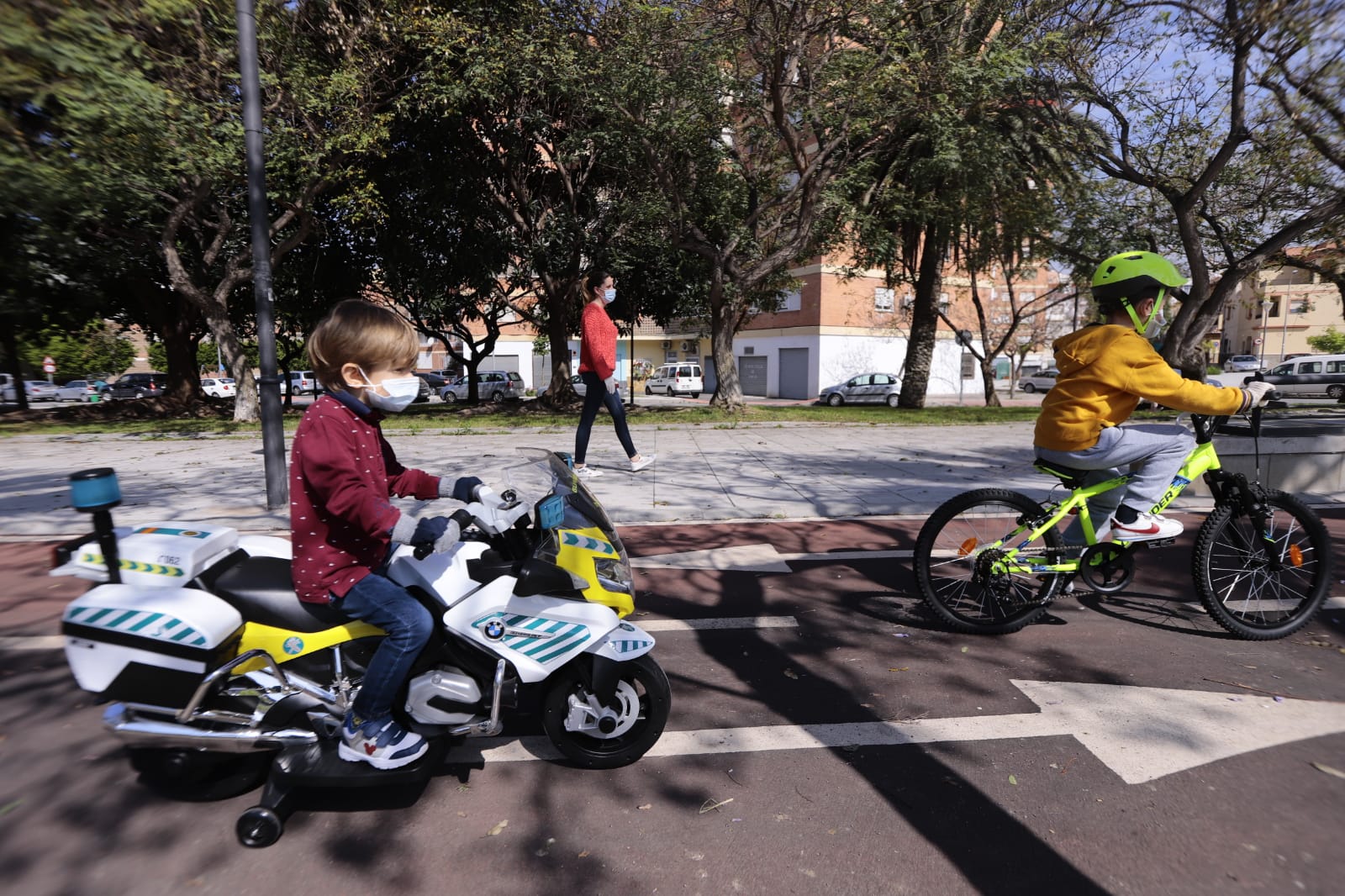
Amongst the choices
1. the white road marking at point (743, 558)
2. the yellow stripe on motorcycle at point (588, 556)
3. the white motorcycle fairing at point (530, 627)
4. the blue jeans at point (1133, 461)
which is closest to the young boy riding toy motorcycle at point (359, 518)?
the white motorcycle fairing at point (530, 627)

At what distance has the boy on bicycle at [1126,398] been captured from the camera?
3.73m

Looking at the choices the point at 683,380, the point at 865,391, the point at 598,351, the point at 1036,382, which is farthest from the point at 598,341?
the point at 1036,382

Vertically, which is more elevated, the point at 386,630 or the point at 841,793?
the point at 386,630

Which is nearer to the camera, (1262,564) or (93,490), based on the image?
(93,490)

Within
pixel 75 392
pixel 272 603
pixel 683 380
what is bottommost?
pixel 75 392

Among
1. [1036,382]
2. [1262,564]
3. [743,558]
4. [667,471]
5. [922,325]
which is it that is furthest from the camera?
[1036,382]

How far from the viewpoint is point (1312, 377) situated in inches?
1371

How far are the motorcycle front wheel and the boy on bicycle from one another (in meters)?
2.61

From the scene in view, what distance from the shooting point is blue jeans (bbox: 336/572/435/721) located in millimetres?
2564

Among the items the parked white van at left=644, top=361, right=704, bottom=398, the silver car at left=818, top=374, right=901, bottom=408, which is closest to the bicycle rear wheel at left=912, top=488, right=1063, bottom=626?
the silver car at left=818, top=374, right=901, bottom=408

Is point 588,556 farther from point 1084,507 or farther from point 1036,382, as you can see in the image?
point 1036,382

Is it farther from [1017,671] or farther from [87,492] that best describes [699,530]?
[87,492]

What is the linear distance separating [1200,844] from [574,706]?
2186 millimetres

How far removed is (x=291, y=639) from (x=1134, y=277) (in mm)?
4271
